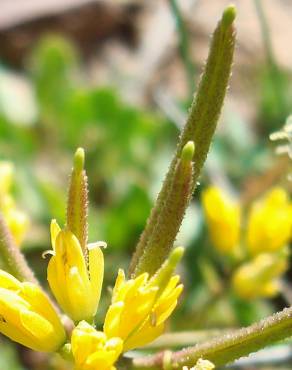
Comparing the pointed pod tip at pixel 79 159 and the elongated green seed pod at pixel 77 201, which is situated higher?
the pointed pod tip at pixel 79 159

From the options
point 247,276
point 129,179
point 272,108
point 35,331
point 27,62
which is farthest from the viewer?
point 27,62

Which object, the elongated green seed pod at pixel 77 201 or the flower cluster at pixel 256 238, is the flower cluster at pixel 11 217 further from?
the flower cluster at pixel 256 238

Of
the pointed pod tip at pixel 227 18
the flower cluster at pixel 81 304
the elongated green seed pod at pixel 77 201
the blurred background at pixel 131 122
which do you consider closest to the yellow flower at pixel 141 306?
the flower cluster at pixel 81 304

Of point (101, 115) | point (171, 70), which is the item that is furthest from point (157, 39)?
point (101, 115)

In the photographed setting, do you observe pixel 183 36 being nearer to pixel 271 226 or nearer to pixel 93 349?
pixel 271 226

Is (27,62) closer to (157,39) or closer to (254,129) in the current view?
(157,39)

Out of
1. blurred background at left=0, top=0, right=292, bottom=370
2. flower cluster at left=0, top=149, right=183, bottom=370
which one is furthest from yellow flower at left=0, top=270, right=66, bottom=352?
blurred background at left=0, top=0, right=292, bottom=370
